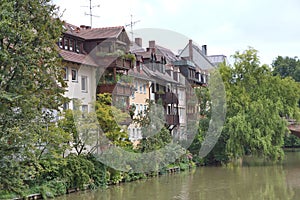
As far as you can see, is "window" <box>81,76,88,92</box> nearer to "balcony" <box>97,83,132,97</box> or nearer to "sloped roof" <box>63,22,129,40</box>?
"balcony" <box>97,83,132,97</box>

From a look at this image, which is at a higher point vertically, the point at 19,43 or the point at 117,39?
the point at 117,39

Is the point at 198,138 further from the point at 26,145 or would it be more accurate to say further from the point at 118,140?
the point at 26,145

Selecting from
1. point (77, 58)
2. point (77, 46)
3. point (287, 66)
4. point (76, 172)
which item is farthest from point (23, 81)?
point (287, 66)

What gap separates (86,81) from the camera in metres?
33.8

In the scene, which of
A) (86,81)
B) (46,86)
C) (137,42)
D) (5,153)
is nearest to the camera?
(5,153)

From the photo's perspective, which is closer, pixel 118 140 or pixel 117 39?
pixel 118 140

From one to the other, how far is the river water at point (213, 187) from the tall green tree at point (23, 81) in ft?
29.0

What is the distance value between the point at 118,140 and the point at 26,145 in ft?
43.8

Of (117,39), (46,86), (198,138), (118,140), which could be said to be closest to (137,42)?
(198,138)

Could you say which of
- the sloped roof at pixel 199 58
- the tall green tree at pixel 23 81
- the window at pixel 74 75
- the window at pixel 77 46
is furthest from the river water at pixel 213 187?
the sloped roof at pixel 199 58

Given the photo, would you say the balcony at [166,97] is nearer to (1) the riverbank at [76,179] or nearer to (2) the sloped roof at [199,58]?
(1) the riverbank at [76,179]

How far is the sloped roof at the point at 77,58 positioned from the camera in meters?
30.8

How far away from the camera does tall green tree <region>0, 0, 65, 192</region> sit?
619 inches

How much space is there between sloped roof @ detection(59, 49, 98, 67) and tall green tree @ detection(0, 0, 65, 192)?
1331 centimetres
